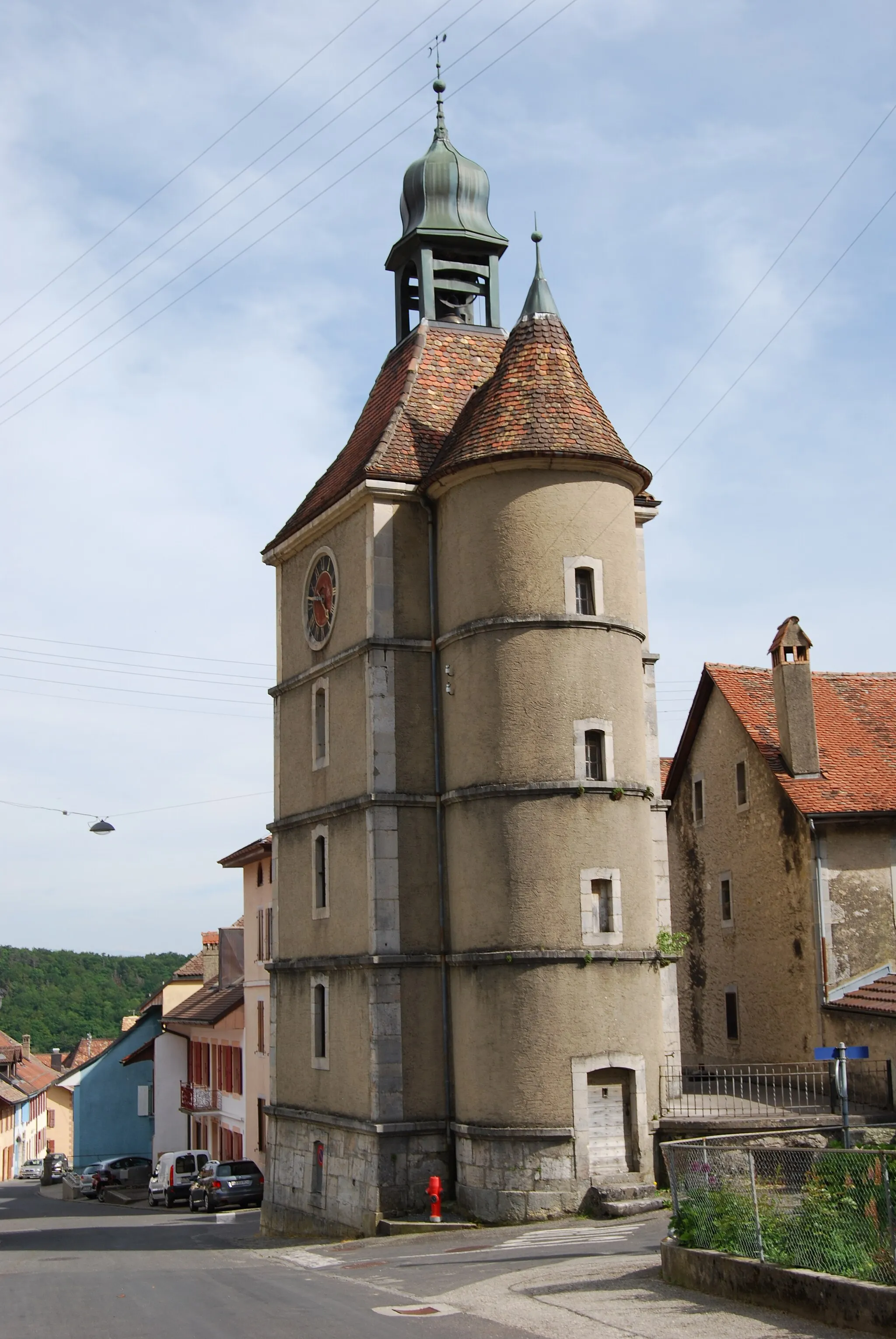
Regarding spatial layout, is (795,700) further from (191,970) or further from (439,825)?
(191,970)

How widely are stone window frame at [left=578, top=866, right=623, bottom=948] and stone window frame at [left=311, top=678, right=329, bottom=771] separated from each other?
242 inches

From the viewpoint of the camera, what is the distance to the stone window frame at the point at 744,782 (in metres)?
30.5

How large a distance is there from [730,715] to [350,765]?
980 centimetres

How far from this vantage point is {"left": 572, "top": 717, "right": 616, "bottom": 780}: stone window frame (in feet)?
75.0

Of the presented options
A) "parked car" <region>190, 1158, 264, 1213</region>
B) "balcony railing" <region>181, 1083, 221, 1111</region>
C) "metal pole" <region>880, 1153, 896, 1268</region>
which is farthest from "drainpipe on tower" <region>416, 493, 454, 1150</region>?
"balcony railing" <region>181, 1083, 221, 1111</region>

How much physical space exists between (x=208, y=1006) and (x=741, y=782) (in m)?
24.7

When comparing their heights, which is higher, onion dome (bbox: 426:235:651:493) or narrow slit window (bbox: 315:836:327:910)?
onion dome (bbox: 426:235:651:493)

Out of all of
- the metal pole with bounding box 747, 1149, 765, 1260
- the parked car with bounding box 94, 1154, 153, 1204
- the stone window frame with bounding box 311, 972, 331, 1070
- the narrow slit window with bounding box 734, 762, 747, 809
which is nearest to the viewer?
the metal pole with bounding box 747, 1149, 765, 1260

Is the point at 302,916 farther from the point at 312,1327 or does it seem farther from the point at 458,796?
the point at 312,1327

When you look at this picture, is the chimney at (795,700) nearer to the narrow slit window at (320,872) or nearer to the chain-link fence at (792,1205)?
the narrow slit window at (320,872)

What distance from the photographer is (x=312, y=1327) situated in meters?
13.2

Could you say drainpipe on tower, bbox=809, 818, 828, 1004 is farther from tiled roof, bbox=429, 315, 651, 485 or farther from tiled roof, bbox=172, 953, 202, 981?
tiled roof, bbox=172, 953, 202, 981

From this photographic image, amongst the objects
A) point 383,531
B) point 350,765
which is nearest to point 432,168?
point 383,531

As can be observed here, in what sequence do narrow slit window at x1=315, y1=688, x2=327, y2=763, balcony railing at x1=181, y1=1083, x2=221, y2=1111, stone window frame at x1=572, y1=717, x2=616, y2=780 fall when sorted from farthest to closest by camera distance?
balcony railing at x1=181, y1=1083, x2=221, y2=1111
narrow slit window at x1=315, y1=688, x2=327, y2=763
stone window frame at x1=572, y1=717, x2=616, y2=780
